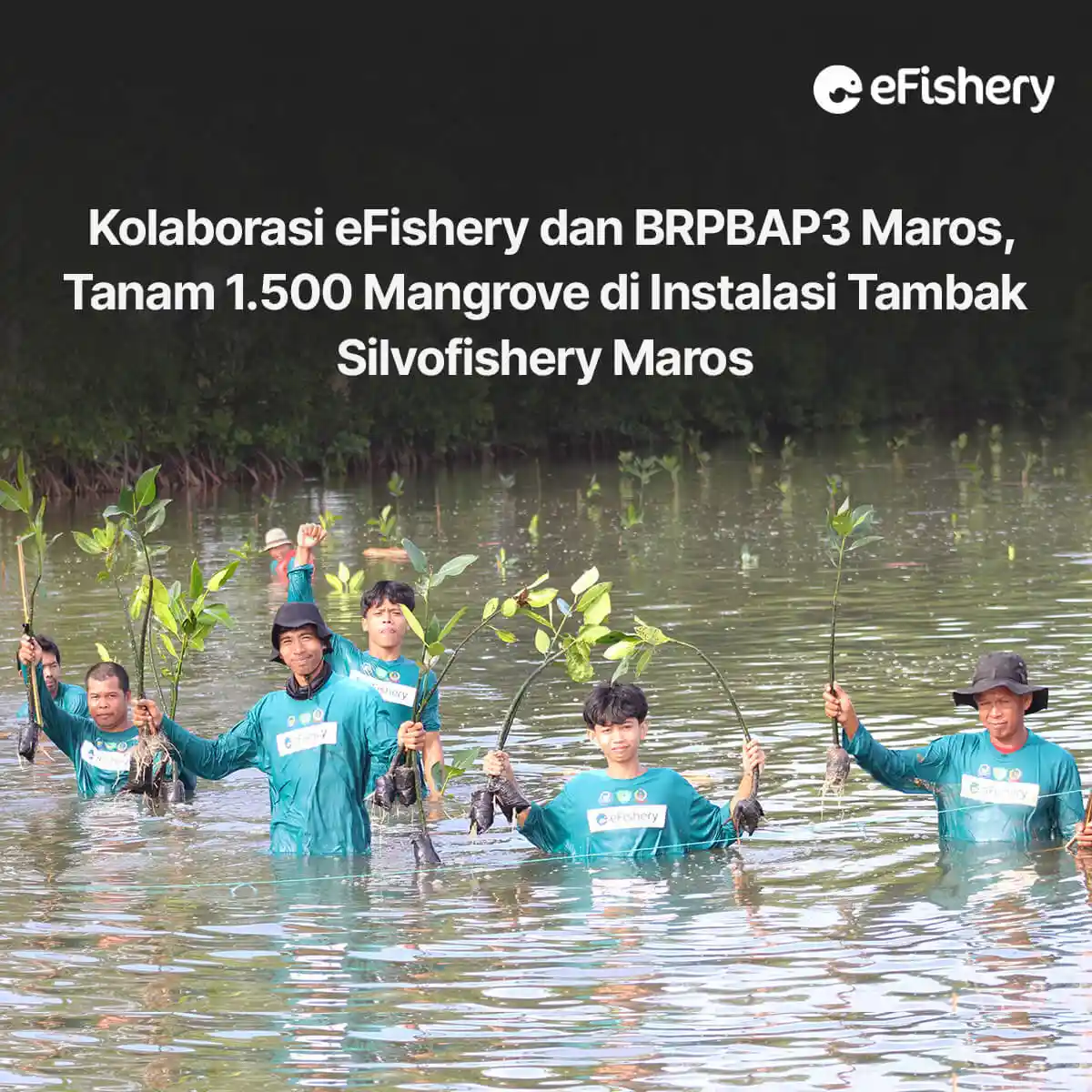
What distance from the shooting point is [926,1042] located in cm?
915

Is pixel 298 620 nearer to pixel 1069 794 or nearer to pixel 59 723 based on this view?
pixel 59 723

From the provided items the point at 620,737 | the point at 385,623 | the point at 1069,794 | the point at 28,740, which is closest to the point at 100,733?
the point at 28,740

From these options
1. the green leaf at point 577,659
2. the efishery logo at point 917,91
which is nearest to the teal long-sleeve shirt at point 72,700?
the green leaf at point 577,659

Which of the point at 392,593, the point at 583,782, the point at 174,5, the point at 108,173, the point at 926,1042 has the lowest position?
the point at 926,1042

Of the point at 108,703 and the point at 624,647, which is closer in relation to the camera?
the point at 624,647

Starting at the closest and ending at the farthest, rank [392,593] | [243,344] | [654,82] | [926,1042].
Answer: [926,1042] → [392,593] → [243,344] → [654,82]

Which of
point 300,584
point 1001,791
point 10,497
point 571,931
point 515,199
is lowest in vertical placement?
point 571,931

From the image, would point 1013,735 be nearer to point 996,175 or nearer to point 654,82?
point 654,82

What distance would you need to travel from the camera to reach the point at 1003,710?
472 inches

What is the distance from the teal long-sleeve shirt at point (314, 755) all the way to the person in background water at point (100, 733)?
2323 millimetres

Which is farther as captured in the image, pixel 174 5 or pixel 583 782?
pixel 174 5

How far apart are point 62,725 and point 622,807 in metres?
4.16

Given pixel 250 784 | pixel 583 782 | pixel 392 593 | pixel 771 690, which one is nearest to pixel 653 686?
pixel 771 690

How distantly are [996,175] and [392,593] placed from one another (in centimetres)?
7203
